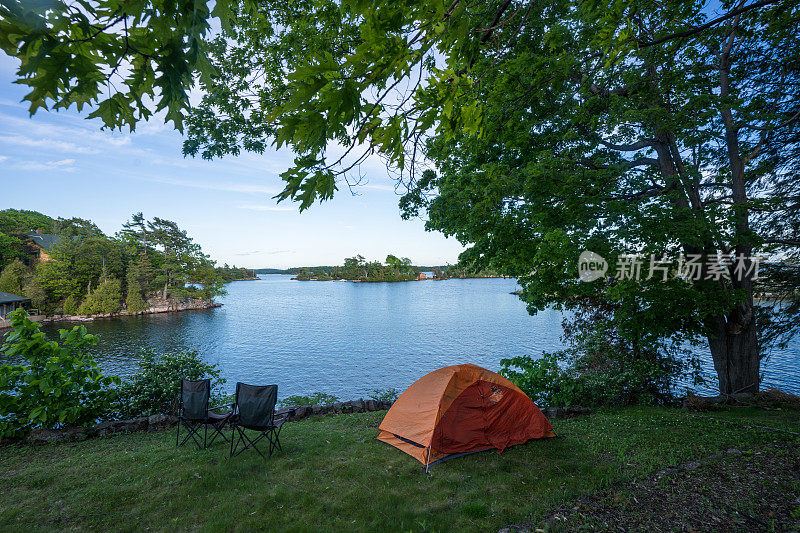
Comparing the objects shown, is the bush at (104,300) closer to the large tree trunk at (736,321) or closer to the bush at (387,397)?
the bush at (387,397)

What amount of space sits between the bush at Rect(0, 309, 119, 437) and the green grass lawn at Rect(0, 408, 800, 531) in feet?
1.90

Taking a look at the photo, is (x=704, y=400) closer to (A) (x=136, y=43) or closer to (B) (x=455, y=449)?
(B) (x=455, y=449)

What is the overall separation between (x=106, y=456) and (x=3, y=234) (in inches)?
2011

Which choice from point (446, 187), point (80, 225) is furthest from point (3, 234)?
point (446, 187)

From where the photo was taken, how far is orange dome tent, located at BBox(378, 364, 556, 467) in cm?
562

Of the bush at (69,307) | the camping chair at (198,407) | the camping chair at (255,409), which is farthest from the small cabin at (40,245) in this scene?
the camping chair at (255,409)

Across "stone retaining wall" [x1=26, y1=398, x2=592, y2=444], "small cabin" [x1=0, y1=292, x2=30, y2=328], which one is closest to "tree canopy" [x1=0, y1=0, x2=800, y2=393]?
"stone retaining wall" [x1=26, y1=398, x2=592, y2=444]

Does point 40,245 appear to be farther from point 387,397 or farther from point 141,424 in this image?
point 387,397

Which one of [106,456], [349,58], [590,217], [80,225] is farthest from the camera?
[80,225]

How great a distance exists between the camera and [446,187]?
25.6 ft

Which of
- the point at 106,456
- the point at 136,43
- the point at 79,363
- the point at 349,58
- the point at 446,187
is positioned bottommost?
the point at 106,456

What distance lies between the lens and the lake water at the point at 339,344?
17.4 metres

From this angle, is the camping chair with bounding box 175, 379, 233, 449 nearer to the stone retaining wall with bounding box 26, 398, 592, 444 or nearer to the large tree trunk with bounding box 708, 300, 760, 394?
the stone retaining wall with bounding box 26, 398, 592, 444

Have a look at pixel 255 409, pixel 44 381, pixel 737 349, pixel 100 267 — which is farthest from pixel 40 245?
pixel 737 349
